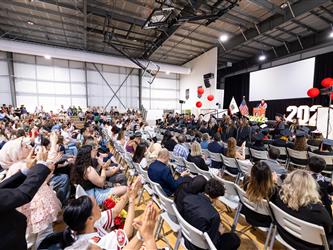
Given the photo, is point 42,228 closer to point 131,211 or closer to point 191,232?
point 131,211

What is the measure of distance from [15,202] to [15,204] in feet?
0.03

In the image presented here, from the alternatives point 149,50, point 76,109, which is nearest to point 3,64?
point 76,109

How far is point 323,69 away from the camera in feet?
30.2

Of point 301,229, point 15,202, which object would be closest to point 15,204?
point 15,202

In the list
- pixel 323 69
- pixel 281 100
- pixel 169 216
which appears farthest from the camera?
pixel 281 100

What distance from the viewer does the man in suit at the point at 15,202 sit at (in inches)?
35.5

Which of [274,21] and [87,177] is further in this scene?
[274,21]

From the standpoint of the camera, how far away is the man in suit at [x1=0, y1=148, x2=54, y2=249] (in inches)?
35.5

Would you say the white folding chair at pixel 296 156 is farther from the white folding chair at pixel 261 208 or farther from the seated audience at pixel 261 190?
the white folding chair at pixel 261 208

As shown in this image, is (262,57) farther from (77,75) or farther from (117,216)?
(117,216)

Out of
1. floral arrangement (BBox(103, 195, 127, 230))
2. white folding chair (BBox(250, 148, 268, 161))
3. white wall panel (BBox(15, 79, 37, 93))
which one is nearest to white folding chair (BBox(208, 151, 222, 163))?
white folding chair (BBox(250, 148, 268, 161))

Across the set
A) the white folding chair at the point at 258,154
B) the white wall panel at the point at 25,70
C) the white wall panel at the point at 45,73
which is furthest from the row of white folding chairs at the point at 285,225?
the white wall panel at the point at 25,70

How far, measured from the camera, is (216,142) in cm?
415

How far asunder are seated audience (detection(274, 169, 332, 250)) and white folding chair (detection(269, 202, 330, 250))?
7cm
